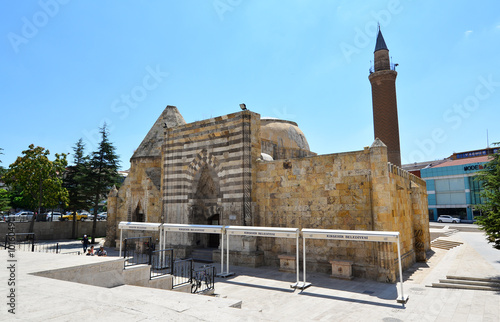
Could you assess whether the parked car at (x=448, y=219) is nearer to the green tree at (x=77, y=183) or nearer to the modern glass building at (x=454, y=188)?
the modern glass building at (x=454, y=188)

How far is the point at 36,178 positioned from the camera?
26.4 m

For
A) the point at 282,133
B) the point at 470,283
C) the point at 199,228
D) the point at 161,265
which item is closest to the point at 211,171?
the point at 199,228

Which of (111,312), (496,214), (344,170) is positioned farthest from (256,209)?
(111,312)

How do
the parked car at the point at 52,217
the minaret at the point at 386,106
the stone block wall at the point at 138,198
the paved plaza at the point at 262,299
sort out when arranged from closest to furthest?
the paved plaza at the point at 262,299
the stone block wall at the point at 138,198
the minaret at the point at 386,106
the parked car at the point at 52,217

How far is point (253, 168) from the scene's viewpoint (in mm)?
16500

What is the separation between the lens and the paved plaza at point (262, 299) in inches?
189

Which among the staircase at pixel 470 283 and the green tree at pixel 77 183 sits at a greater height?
the green tree at pixel 77 183

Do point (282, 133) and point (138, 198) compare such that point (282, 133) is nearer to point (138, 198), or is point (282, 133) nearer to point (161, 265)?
point (138, 198)

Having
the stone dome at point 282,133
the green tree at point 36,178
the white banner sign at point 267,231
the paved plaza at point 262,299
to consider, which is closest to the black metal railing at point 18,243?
the paved plaza at point 262,299

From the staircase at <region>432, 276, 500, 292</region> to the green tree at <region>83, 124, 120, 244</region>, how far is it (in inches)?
1029

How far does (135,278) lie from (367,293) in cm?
745

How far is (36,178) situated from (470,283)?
98.8ft

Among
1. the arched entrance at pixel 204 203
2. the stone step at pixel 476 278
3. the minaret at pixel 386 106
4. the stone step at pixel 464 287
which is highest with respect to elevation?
the minaret at pixel 386 106

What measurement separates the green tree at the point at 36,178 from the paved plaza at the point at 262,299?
18.7m
